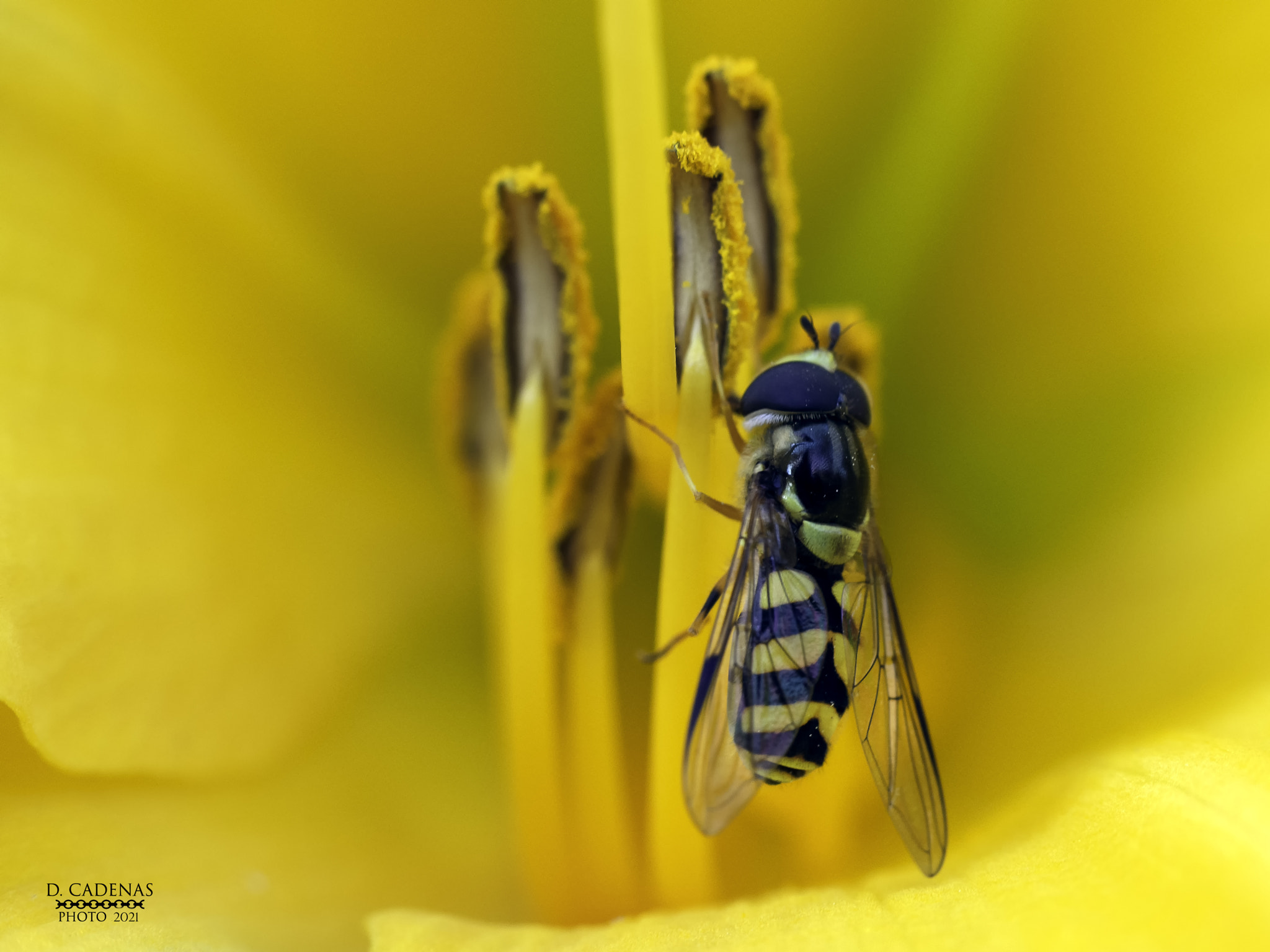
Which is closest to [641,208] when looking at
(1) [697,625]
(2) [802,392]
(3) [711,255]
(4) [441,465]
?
(3) [711,255]

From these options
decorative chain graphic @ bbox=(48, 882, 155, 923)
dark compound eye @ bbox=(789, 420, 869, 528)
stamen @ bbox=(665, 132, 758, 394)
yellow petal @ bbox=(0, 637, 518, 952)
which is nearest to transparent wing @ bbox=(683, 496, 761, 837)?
dark compound eye @ bbox=(789, 420, 869, 528)

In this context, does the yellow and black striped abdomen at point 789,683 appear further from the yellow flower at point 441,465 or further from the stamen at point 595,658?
the stamen at point 595,658

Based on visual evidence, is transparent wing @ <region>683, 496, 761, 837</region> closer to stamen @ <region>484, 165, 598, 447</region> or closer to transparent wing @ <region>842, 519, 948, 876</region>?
transparent wing @ <region>842, 519, 948, 876</region>

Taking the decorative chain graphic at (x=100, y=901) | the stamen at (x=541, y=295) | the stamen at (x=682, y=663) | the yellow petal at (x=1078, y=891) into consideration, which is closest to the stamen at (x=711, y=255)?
the stamen at (x=682, y=663)

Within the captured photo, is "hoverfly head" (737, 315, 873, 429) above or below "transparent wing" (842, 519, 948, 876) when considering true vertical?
above

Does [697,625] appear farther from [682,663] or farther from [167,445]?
[167,445]

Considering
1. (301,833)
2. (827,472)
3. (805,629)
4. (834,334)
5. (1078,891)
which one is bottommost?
(301,833)
